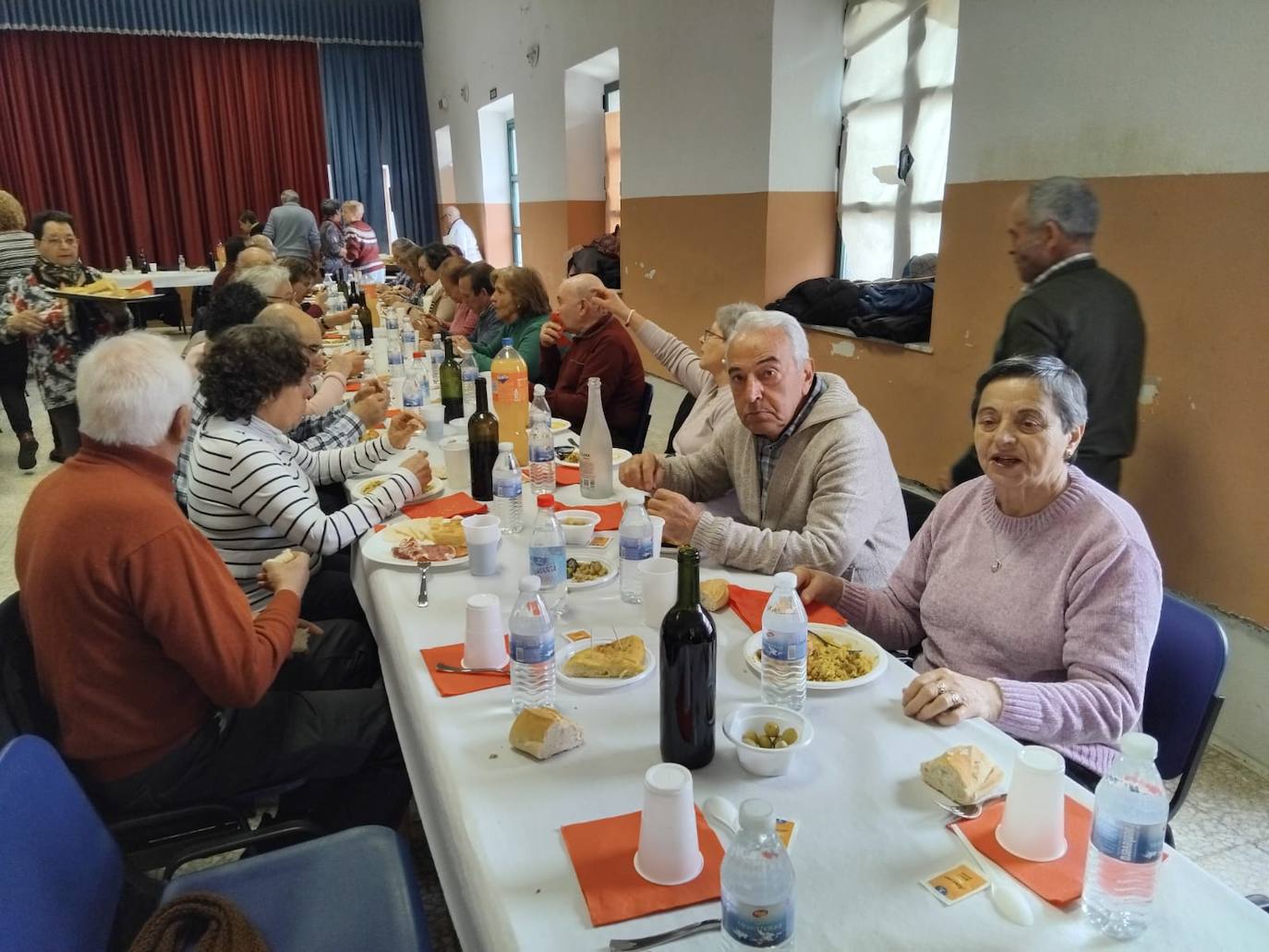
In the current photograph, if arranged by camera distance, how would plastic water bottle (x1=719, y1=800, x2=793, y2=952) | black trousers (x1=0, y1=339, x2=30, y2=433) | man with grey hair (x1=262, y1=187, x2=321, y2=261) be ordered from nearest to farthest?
plastic water bottle (x1=719, y1=800, x2=793, y2=952) → black trousers (x1=0, y1=339, x2=30, y2=433) → man with grey hair (x1=262, y1=187, x2=321, y2=261)

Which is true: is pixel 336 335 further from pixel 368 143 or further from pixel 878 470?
pixel 368 143

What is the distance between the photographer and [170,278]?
9430 mm

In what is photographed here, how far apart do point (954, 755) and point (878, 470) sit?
97 cm

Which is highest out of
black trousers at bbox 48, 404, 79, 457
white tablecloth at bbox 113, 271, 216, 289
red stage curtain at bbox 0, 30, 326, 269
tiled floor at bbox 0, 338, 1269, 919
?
red stage curtain at bbox 0, 30, 326, 269

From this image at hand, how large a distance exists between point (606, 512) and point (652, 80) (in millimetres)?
4769

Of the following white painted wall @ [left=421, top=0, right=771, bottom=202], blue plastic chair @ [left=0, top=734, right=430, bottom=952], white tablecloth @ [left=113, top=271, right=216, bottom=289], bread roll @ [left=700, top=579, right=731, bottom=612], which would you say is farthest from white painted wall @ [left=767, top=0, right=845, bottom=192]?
white tablecloth @ [left=113, top=271, right=216, bottom=289]

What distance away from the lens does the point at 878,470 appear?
2.05 meters

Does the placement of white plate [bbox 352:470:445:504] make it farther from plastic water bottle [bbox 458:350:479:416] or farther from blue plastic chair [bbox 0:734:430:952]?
blue plastic chair [bbox 0:734:430:952]

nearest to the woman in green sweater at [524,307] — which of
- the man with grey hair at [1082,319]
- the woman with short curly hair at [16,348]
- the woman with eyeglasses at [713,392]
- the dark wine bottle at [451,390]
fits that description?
the dark wine bottle at [451,390]

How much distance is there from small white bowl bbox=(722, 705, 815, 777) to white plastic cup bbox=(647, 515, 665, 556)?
21.1 inches

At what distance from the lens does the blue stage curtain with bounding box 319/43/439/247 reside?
39.6 ft

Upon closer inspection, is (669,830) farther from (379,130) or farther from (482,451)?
(379,130)

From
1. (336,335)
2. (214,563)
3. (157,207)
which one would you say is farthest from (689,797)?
(157,207)

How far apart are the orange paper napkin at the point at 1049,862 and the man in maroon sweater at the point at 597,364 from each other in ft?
8.22
